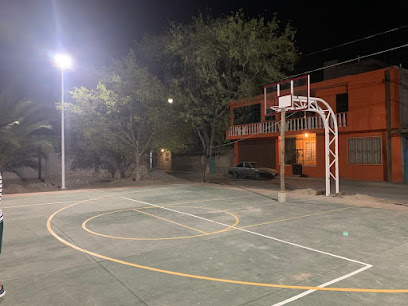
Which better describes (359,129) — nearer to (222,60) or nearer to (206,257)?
(222,60)

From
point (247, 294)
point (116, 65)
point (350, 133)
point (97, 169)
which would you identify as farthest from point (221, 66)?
point (247, 294)

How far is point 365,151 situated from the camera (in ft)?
73.8

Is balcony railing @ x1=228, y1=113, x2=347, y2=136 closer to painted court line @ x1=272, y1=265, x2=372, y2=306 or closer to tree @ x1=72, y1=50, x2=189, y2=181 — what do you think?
tree @ x1=72, y1=50, x2=189, y2=181

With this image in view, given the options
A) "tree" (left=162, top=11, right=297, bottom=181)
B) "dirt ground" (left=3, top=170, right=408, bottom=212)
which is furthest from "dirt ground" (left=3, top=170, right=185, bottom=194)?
"tree" (left=162, top=11, right=297, bottom=181)

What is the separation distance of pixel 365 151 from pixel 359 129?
168cm

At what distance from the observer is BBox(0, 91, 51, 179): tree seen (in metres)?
18.2

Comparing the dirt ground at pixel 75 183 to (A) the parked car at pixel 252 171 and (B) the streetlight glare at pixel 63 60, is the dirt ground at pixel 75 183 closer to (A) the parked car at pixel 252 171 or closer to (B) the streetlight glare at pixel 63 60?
(A) the parked car at pixel 252 171

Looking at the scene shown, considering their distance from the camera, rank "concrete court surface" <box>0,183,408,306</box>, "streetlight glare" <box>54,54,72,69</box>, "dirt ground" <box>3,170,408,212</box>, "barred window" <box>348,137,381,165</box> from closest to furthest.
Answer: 1. "concrete court surface" <box>0,183,408,306</box>
2. "dirt ground" <box>3,170,408,212</box>
3. "streetlight glare" <box>54,54,72,69</box>
4. "barred window" <box>348,137,381,165</box>

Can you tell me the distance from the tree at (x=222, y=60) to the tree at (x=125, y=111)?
2.07 m

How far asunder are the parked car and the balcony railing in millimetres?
3337

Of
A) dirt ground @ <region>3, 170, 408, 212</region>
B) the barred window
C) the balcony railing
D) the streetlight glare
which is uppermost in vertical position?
the streetlight glare

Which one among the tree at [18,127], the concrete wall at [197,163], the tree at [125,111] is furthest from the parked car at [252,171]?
the tree at [18,127]

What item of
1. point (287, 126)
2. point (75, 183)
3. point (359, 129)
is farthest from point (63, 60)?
point (359, 129)

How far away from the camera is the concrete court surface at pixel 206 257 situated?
4562mm
